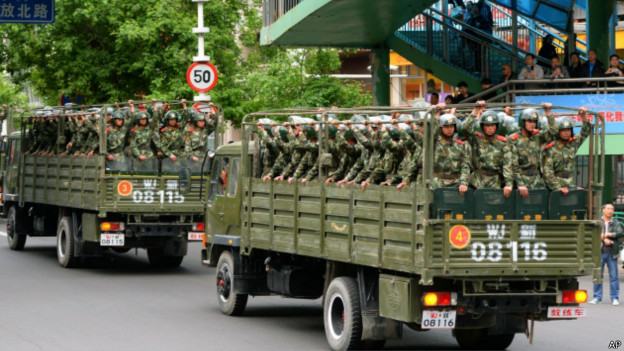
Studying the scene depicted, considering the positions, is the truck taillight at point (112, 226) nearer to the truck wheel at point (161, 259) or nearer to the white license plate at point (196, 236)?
the white license plate at point (196, 236)

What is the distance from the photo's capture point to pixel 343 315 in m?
12.3

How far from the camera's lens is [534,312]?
37.6 ft

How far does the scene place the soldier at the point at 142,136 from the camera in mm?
20344

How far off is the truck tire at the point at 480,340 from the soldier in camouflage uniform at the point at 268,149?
309cm

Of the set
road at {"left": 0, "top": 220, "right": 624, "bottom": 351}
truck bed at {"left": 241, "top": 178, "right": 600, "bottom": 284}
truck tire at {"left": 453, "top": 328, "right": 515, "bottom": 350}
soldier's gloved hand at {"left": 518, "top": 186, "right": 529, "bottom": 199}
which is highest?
soldier's gloved hand at {"left": 518, "top": 186, "right": 529, "bottom": 199}

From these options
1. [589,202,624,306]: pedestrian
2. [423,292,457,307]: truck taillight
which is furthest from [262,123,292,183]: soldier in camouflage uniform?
[589,202,624,306]: pedestrian

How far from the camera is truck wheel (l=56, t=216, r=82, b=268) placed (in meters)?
21.2

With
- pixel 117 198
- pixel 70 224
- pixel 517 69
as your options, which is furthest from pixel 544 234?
pixel 517 69

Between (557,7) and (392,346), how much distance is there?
18.4 metres

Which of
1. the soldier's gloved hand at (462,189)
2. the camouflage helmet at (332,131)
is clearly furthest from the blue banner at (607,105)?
the soldier's gloved hand at (462,189)

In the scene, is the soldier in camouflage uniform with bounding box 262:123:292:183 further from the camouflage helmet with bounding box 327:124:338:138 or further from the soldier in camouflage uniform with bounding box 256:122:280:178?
the camouflage helmet with bounding box 327:124:338:138

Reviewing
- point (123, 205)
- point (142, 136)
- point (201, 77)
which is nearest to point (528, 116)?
point (123, 205)

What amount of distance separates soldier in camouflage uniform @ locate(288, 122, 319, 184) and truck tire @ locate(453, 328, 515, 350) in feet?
7.42

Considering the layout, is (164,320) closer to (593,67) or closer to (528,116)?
(528,116)
